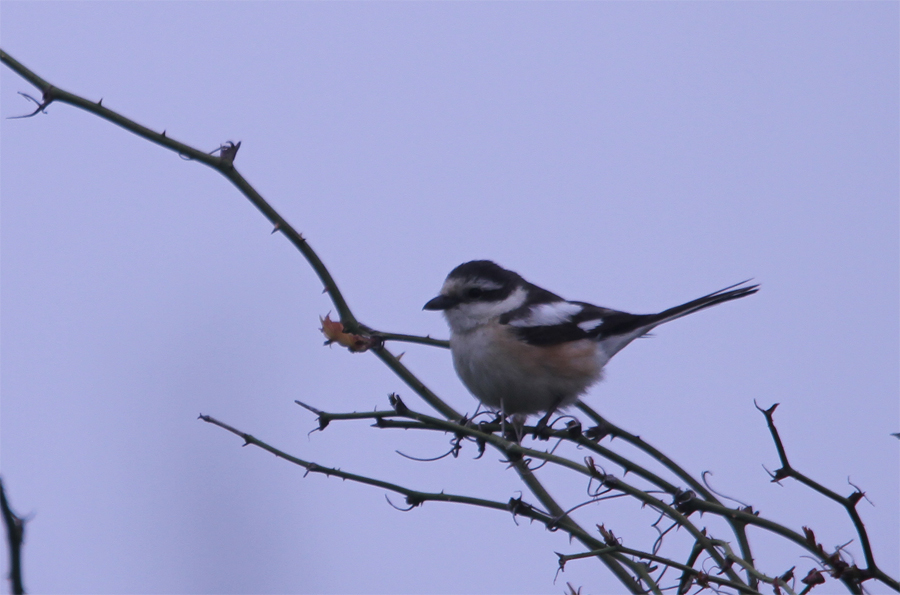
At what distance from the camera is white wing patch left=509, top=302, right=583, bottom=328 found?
525 cm

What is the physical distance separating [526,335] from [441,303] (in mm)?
593

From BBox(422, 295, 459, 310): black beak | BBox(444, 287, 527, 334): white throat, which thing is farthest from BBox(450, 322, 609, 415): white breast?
BBox(422, 295, 459, 310): black beak

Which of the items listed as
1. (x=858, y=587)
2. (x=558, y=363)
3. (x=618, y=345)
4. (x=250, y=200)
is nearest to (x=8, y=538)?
(x=250, y=200)

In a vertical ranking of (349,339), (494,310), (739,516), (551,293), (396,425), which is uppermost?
(551,293)

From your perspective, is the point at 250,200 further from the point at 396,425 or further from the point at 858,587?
the point at 858,587

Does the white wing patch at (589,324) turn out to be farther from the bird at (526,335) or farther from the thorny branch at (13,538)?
the thorny branch at (13,538)

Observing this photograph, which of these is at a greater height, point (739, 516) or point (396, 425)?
point (396, 425)

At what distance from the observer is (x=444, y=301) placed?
5402 mm

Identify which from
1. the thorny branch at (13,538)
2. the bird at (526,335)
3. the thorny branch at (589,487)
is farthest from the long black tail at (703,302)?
the thorny branch at (13,538)

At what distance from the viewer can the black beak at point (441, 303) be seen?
212 inches

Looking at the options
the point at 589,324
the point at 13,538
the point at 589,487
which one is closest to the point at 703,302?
the point at 589,324

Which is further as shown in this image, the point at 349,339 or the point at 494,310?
the point at 494,310

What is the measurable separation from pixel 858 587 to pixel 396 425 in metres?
1.32

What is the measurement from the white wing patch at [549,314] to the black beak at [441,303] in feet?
1.35
